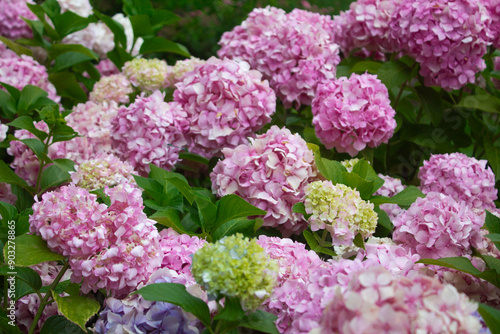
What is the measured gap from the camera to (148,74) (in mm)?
1944

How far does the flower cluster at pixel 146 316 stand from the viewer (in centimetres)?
93

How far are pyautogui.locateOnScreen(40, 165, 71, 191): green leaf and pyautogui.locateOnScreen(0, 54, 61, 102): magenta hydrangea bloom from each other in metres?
0.60

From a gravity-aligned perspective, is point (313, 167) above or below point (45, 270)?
above

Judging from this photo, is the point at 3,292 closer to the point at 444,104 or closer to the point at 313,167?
the point at 313,167

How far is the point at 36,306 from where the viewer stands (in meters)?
1.21

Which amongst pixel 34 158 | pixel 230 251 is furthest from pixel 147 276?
pixel 34 158

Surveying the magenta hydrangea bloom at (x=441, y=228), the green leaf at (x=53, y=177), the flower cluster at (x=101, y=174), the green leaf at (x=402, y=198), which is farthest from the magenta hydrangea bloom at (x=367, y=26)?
the green leaf at (x=53, y=177)

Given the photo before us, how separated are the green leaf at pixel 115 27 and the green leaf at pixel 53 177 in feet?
3.01

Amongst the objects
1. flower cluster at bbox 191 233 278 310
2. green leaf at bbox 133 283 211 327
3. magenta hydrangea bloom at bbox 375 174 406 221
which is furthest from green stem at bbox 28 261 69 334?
magenta hydrangea bloom at bbox 375 174 406 221

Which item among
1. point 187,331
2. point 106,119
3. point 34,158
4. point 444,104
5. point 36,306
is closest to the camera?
point 187,331

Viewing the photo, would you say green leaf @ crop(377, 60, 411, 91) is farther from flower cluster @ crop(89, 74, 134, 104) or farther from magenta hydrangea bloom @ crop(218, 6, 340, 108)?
flower cluster @ crop(89, 74, 134, 104)

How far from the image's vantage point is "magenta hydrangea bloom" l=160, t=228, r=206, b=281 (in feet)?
3.54

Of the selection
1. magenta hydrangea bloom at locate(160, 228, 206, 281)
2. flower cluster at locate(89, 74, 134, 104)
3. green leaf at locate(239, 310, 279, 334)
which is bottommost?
flower cluster at locate(89, 74, 134, 104)

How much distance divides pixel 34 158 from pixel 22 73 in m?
→ 0.55
